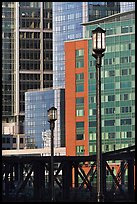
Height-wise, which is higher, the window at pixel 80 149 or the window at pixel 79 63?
the window at pixel 79 63

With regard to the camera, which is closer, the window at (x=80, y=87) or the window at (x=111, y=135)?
the window at (x=111, y=135)

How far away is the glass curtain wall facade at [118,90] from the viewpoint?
165750mm

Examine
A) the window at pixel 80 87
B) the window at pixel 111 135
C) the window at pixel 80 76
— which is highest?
the window at pixel 80 76

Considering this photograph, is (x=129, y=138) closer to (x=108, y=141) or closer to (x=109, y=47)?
(x=108, y=141)

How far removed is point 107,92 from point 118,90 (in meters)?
2.34

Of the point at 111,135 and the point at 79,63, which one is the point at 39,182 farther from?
the point at 79,63

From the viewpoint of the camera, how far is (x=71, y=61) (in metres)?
168

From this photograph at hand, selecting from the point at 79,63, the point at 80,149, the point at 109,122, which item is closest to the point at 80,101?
the point at 109,122

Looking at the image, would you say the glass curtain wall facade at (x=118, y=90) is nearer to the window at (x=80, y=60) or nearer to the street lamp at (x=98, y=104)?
the window at (x=80, y=60)

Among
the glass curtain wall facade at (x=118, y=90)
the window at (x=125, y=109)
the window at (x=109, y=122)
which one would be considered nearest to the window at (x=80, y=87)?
the glass curtain wall facade at (x=118, y=90)

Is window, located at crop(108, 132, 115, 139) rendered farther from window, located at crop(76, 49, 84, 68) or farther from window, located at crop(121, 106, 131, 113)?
window, located at crop(76, 49, 84, 68)

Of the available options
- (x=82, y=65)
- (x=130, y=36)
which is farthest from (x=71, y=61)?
(x=130, y=36)

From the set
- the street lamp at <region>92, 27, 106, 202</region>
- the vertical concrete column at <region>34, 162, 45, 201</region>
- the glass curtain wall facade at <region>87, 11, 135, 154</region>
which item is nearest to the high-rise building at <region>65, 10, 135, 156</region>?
the glass curtain wall facade at <region>87, 11, 135, 154</region>

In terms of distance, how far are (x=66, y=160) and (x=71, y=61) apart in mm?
80852
